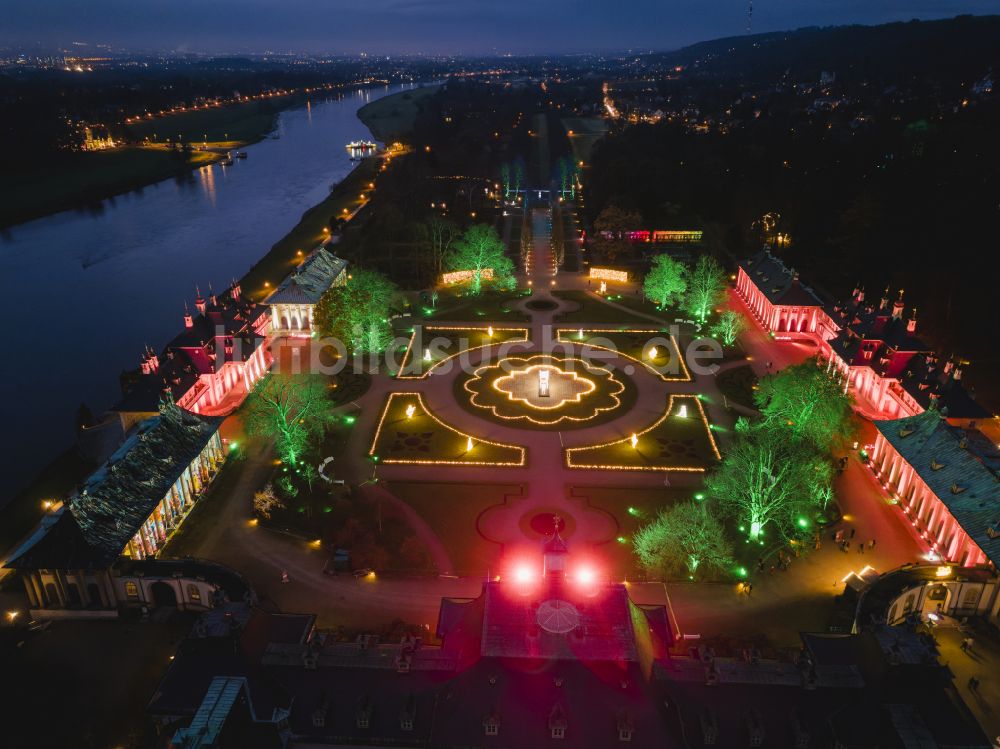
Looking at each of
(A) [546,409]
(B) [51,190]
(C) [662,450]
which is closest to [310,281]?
(A) [546,409]

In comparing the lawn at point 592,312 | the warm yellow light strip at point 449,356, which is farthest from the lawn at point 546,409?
the lawn at point 592,312

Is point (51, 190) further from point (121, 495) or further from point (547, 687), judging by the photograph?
point (547, 687)

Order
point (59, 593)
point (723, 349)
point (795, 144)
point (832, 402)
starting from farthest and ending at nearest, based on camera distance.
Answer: point (795, 144) → point (723, 349) → point (832, 402) → point (59, 593)

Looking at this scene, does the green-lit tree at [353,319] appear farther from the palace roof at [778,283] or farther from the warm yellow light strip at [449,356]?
the palace roof at [778,283]

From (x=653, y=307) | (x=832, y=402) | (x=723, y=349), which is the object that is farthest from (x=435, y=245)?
(x=832, y=402)

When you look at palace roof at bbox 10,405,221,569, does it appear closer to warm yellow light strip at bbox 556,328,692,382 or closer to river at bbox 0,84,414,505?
river at bbox 0,84,414,505

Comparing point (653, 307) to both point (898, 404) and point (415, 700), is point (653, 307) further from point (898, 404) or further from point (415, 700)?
point (415, 700)
